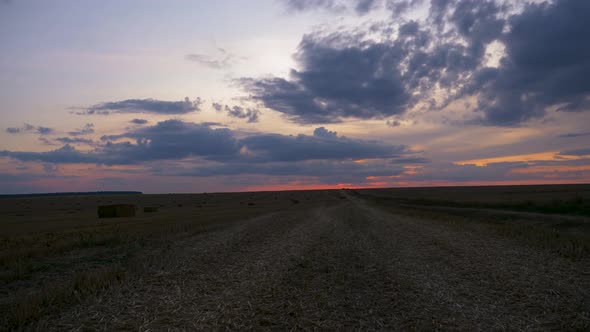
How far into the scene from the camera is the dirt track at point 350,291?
8.00 meters

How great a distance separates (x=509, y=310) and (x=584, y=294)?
109 inches

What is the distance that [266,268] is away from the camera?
1309cm

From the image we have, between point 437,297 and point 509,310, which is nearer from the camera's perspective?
point 509,310

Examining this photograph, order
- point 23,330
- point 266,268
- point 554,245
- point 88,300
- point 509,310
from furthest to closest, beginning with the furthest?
1. point 554,245
2. point 266,268
3. point 88,300
4. point 509,310
5. point 23,330

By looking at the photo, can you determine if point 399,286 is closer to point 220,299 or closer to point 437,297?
point 437,297

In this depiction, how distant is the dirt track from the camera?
315 inches

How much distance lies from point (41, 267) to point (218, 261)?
20.6 ft

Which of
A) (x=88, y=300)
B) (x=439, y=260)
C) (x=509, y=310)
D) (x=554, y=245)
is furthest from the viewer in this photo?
(x=554, y=245)

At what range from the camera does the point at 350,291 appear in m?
10.3

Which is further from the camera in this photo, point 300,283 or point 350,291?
point 300,283

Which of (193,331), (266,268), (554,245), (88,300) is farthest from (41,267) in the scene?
(554,245)

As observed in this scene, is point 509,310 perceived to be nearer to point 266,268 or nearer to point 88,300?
point 266,268

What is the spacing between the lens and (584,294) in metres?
9.66

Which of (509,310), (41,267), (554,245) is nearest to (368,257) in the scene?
(509,310)
